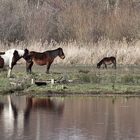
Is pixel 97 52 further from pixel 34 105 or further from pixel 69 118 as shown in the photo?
pixel 69 118

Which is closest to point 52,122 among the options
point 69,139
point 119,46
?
point 69,139

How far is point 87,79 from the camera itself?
24.2 m

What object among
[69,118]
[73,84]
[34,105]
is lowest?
[69,118]

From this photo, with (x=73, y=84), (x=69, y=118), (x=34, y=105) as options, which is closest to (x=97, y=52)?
(x=73, y=84)

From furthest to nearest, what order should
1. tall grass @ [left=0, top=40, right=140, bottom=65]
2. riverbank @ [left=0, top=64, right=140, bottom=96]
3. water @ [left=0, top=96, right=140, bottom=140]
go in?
tall grass @ [left=0, top=40, right=140, bottom=65] → riverbank @ [left=0, top=64, right=140, bottom=96] → water @ [left=0, top=96, right=140, bottom=140]

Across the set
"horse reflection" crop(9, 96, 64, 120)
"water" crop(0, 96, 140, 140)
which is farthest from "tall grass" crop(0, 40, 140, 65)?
"horse reflection" crop(9, 96, 64, 120)

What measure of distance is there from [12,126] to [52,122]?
1.07 m

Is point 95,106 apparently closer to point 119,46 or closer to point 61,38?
point 119,46

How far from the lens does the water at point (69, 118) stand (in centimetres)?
1288

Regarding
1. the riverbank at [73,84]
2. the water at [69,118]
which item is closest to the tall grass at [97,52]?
the riverbank at [73,84]

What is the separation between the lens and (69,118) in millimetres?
15383

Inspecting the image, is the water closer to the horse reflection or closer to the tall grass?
the horse reflection

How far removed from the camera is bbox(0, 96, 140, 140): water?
42.3 ft

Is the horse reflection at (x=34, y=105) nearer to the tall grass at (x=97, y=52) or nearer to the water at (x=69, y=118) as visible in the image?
the water at (x=69, y=118)
